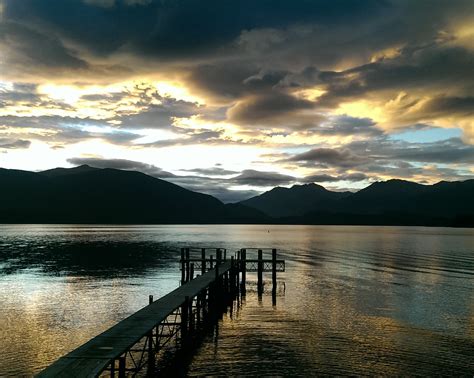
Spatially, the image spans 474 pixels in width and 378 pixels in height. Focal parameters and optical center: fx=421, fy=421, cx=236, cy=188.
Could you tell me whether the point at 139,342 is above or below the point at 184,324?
below

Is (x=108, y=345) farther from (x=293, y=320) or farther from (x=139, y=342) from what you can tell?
(x=293, y=320)

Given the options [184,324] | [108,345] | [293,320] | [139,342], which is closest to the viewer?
[108,345]

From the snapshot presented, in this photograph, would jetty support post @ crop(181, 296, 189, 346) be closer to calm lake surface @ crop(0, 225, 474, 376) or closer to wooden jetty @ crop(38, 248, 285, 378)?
wooden jetty @ crop(38, 248, 285, 378)

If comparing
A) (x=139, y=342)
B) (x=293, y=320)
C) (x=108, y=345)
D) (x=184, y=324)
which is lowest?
(x=293, y=320)

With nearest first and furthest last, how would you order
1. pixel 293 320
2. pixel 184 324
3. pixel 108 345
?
pixel 108 345 < pixel 184 324 < pixel 293 320

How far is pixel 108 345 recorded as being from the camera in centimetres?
1888

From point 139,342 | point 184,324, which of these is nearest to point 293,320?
point 184,324

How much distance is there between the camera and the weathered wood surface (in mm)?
15891

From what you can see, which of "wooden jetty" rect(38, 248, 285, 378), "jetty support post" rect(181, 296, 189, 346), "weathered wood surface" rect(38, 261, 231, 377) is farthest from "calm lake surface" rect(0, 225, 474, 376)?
"weathered wood surface" rect(38, 261, 231, 377)

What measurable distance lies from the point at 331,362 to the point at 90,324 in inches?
704

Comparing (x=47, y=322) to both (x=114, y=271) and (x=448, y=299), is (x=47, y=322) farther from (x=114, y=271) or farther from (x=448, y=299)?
(x=448, y=299)

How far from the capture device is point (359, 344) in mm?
27234

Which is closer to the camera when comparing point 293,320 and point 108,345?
point 108,345

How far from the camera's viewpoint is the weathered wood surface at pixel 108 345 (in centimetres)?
1589
